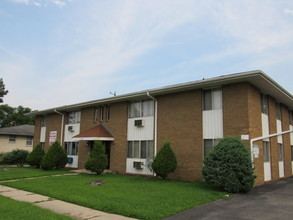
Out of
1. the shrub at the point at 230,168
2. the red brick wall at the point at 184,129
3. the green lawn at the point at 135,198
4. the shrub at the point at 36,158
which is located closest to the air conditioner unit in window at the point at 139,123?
the red brick wall at the point at 184,129

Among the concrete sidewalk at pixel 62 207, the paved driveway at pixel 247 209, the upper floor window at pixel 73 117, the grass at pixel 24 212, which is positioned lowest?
the concrete sidewalk at pixel 62 207

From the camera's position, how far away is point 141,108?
16.0 metres

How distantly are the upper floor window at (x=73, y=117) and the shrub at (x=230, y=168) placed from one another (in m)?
13.1

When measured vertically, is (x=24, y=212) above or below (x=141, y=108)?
below

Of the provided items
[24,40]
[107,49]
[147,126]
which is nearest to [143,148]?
[147,126]

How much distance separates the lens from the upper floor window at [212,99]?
12.7 meters

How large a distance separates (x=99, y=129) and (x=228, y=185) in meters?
Answer: 10.2

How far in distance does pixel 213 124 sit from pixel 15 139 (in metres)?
27.2

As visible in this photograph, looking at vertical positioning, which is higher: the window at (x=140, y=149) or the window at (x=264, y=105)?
the window at (x=264, y=105)

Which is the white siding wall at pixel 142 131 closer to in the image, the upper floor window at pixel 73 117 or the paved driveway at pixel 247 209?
the upper floor window at pixel 73 117

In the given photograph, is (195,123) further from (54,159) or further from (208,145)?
(54,159)

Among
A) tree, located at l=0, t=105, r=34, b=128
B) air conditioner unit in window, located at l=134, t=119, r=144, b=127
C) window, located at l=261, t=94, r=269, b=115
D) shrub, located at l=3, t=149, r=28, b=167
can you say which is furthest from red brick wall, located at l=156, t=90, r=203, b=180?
tree, located at l=0, t=105, r=34, b=128

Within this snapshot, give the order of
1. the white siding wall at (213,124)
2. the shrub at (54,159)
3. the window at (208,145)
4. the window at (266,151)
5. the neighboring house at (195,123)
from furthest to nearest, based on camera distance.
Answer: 1. the shrub at (54,159)
2. the window at (266,151)
3. the window at (208,145)
4. the white siding wall at (213,124)
5. the neighboring house at (195,123)

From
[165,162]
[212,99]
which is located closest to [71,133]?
[165,162]
